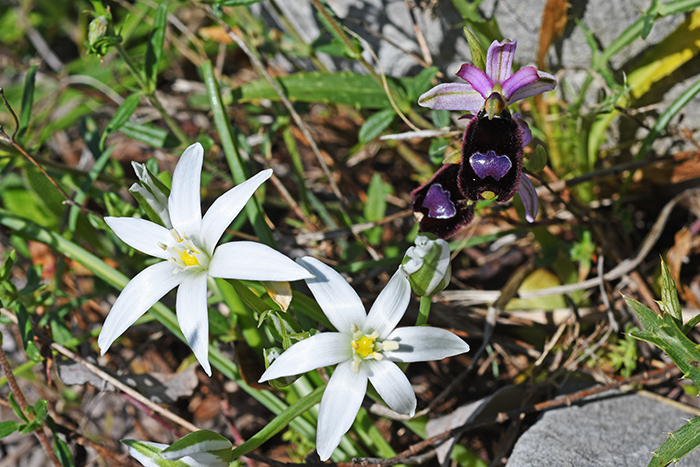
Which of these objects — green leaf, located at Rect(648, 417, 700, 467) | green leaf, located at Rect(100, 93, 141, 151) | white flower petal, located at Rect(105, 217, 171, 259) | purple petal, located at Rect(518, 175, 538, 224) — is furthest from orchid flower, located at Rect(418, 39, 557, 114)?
green leaf, located at Rect(100, 93, 141, 151)

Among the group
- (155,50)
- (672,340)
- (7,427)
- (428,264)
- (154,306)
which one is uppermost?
(155,50)

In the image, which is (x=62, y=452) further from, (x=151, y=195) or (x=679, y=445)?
(x=679, y=445)

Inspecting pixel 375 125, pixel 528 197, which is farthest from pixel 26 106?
pixel 528 197

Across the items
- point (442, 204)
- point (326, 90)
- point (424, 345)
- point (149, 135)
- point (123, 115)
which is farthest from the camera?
point (326, 90)

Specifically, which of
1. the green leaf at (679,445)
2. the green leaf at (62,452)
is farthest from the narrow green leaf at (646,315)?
the green leaf at (62,452)

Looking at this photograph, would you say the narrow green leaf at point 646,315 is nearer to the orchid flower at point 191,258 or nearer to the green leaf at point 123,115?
the orchid flower at point 191,258

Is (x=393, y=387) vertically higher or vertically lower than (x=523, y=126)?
lower

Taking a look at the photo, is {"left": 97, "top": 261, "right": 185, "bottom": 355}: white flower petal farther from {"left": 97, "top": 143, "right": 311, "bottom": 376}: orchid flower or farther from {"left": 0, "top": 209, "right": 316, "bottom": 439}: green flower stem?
{"left": 0, "top": 209, "right": 316, "bottom": 439}: green flower stem

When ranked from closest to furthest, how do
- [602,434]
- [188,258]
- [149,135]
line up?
[188,258], [602,434], [149,135]
